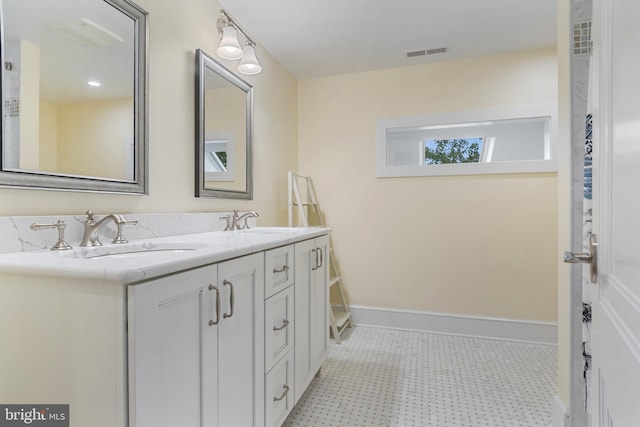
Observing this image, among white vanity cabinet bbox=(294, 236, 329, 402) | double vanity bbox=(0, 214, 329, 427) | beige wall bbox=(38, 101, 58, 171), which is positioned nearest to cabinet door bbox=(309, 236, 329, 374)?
white vanity cabinet bbox=(294, 236, 329, 402)

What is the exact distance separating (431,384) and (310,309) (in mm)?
898

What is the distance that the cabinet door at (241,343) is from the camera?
3.37ft

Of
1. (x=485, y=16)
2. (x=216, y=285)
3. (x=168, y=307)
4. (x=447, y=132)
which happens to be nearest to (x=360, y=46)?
(x=485, y=16)

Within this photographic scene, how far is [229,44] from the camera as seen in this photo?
181 cm

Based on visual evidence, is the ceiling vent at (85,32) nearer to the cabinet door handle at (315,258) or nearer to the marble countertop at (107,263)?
the marble countertop at (107,263)

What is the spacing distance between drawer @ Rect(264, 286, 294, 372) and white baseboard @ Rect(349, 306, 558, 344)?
5.11ft

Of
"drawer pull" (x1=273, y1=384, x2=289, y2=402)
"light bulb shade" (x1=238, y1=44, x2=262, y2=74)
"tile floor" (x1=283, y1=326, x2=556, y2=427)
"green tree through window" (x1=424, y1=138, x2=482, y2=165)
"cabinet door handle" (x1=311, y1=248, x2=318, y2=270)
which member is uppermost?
"light bulb shade" (x1=238, y1=44, x2=262, y2=74)

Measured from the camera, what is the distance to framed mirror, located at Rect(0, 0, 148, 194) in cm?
100

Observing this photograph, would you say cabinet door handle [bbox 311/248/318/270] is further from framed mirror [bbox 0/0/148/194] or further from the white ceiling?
the white ceiling

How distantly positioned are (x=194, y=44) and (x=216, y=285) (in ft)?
4.70

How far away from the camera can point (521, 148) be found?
2.63m

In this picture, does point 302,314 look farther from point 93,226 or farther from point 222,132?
point 222,132

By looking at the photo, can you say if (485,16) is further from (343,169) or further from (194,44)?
(194,44)

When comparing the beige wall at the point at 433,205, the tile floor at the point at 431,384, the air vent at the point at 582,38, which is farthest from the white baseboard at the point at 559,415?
the air vent at the point at 582,38
